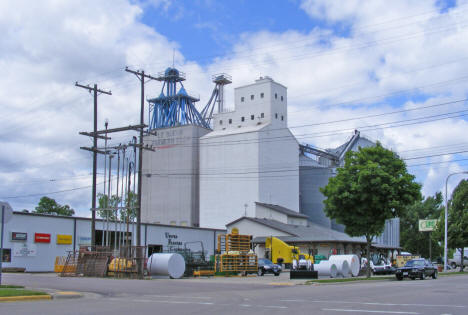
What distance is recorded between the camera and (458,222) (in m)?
51.9


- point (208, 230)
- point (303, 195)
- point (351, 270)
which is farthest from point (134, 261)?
point (303, 195)

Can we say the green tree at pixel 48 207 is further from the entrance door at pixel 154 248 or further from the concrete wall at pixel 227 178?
the entrance door at pixel 154 248

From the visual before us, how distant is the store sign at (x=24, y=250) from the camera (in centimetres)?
4488

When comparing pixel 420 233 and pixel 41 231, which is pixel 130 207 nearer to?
pixel 41 231

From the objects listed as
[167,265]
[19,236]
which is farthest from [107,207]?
[19,236]

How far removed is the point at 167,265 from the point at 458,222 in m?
31.1

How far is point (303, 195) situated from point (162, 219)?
25.6 metres

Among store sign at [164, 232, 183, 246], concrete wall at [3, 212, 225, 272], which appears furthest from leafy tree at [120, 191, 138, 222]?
store sign at [164, 232, 183, 246]

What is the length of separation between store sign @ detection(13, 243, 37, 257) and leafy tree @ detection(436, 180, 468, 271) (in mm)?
38487

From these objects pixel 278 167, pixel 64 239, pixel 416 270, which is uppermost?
pixel 278 167

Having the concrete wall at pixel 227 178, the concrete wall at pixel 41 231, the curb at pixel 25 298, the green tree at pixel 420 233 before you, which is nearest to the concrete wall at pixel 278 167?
the concrete wall at pixel 227 178

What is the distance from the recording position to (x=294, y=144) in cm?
8594

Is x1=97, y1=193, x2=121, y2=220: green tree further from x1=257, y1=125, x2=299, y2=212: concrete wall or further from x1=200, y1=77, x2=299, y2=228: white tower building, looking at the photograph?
x1=257, y1=125, x2=299, y2=212: concrete wall

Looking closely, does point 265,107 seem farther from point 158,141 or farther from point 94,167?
point 94,167
